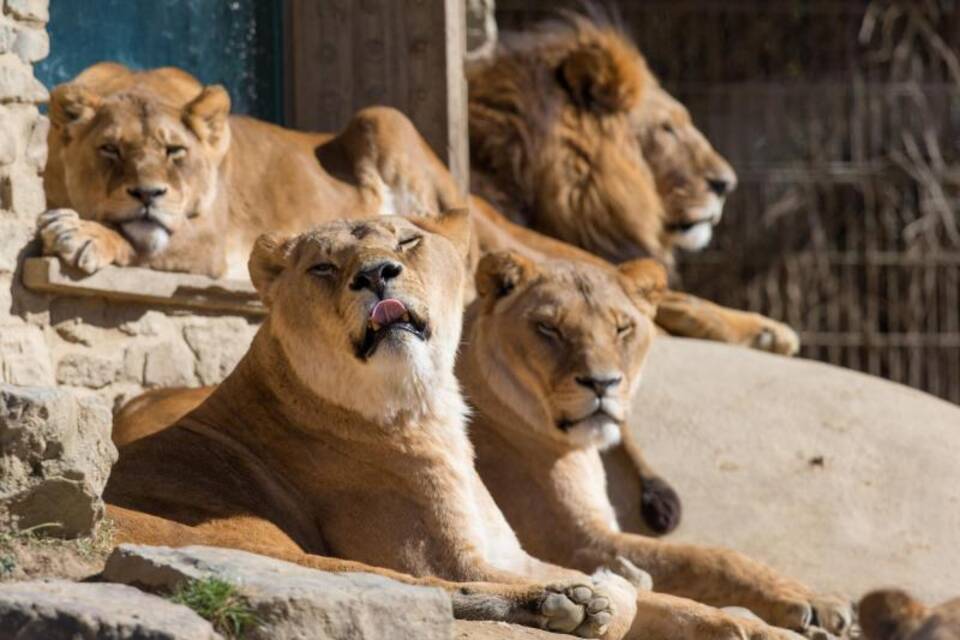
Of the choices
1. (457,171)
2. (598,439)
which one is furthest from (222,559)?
(457,171)

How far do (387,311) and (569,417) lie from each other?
112 cm

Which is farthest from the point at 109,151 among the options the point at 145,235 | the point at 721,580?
the point at 721,580

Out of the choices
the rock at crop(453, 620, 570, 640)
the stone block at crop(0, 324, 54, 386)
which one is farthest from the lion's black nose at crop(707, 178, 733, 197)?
the rock at crop(453, 620, 570, 640)

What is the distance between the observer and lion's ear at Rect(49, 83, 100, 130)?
679 cm

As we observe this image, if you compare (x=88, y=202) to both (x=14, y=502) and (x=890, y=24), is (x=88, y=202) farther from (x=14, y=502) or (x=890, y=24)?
(x=890, y=24)

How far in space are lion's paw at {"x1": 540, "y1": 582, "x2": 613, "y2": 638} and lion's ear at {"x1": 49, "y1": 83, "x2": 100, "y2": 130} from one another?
2.92 m

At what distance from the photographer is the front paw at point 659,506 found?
22.7 feet

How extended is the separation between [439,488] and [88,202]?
215 centimetres

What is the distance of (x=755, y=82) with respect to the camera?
11383mm

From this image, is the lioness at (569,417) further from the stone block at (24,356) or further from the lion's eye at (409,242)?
the stone block at (24,356)

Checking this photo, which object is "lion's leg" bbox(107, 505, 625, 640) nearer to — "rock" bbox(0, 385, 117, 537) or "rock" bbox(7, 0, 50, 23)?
"rock" bbox(0, 385, 117, 537)

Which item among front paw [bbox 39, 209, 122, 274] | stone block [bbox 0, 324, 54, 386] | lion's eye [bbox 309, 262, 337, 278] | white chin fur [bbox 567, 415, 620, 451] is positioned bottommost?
white chin fur [bbox 567, 415, 620, 451]

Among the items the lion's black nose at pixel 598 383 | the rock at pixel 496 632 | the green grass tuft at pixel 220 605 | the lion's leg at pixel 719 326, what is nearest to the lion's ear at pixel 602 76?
the lion's leg at pixel 719 326

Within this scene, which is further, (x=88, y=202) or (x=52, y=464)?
(x=88, y=202)
